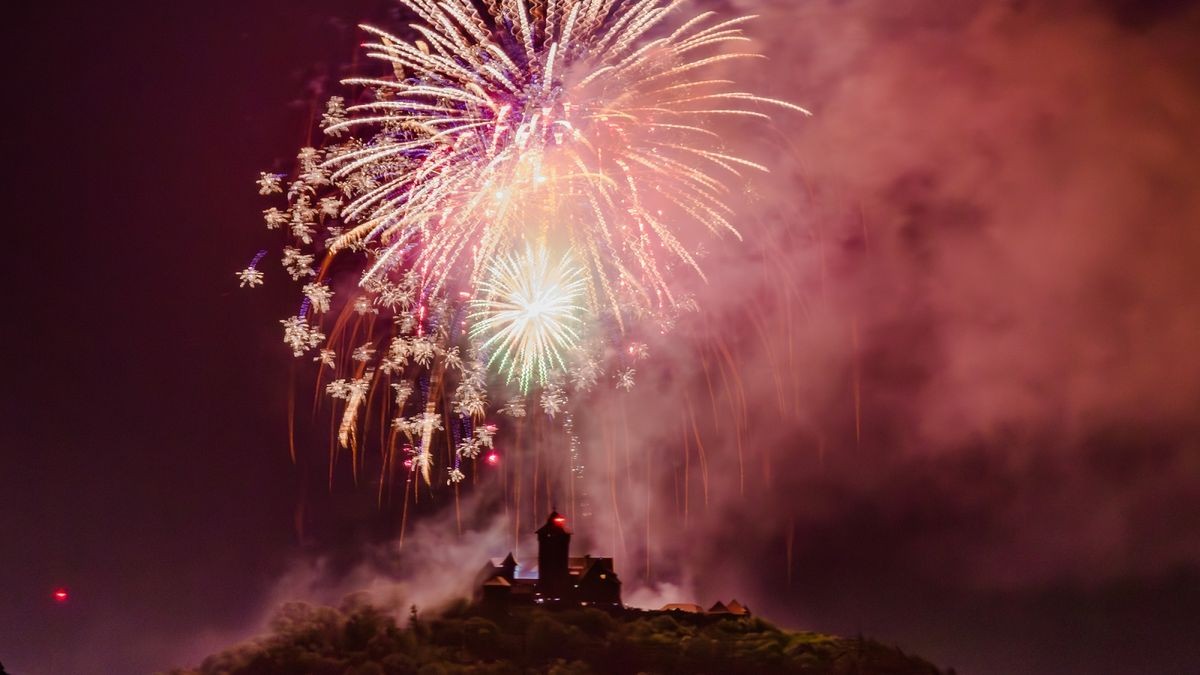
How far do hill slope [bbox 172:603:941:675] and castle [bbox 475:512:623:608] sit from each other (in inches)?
36.8

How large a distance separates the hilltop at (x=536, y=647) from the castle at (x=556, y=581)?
0.90m

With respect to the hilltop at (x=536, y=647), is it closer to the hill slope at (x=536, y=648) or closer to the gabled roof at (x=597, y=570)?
the hill slope at (x=536, y=648)

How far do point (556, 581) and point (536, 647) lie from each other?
5.47 metres

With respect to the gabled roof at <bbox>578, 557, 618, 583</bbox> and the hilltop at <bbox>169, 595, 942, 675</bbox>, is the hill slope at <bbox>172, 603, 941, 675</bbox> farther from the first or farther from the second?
the gabled roof at <bbox>578, 557, 618, 583</bbox>

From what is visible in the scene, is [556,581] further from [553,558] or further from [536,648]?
[536,648]

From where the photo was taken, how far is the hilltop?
4481 centimetres

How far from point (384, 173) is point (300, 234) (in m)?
3.11

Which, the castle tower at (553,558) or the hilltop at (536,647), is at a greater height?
the castle tower at (553,558)

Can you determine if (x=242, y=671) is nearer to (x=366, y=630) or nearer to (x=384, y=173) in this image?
(x=366, y=630)

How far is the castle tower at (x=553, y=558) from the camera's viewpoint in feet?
171

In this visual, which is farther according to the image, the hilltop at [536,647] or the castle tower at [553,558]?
the castle tower at [553,558]

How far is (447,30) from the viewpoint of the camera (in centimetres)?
2394

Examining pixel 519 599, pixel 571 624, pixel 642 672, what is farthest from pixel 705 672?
pixel 519 599

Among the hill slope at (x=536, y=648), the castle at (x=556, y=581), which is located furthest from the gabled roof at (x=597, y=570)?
the hill slope at (x=536, y=648)
